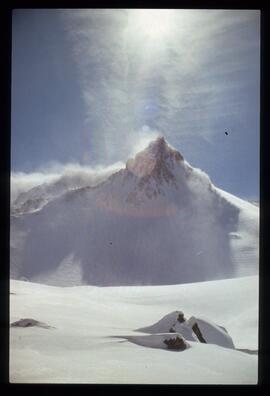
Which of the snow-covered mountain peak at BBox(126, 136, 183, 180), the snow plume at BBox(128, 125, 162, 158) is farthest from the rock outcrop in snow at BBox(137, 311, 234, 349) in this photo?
the snow plume at BBox(128, 125, 162, 158)

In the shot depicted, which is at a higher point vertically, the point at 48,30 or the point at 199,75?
the point at 48,30

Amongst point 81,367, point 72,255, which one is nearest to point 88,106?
point 72,255

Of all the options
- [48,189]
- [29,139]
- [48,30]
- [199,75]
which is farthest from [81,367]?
[48,30]

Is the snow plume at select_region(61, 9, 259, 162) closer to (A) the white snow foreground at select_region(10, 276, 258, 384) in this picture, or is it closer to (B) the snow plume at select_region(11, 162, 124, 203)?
(B) the snow plume at select_region(11, 162, 124, 203)

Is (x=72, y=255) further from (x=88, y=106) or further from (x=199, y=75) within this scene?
(x=199, y=75)
